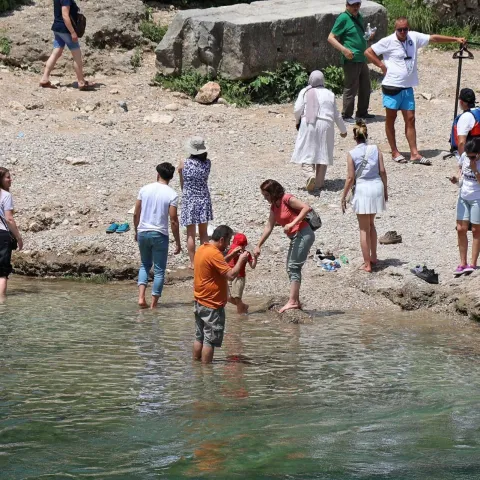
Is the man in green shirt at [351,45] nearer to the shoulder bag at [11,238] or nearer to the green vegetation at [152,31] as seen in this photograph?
the green vegetation at [152,31]

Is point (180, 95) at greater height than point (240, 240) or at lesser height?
greater

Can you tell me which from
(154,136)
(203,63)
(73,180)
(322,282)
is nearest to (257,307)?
(322,282)

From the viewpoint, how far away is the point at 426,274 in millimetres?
12031

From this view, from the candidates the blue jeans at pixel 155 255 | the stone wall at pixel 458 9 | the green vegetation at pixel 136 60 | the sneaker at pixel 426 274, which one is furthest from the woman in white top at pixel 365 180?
the stone wall at pixel 458 9

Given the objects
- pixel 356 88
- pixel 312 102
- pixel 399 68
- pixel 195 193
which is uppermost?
pixel 399 68

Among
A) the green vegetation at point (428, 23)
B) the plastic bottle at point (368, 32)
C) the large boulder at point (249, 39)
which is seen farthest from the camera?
the green vegetation at point (428, 23)

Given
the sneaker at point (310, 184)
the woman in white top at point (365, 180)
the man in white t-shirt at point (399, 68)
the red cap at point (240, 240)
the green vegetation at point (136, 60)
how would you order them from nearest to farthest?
the red cap at point (240, 240), the woman in white top at point (365, 180), the sneaker at point (310, 184), the man in white t-shirt at point (399, 68), the green vegetation at point (136, 60)

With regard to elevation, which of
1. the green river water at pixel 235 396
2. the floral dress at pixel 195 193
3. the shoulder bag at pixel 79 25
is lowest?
the green river water at pixel 235 396

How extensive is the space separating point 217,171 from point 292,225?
16.4ft

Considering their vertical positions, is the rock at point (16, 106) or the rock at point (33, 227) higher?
the rock at point (16, 106)

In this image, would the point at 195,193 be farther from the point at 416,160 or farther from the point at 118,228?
the point at 416,160

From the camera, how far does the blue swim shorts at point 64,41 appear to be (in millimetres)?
18281

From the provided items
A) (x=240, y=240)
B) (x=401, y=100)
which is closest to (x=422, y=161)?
(x=401, y=100)

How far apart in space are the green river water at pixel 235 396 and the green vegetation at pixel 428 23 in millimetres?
10355
